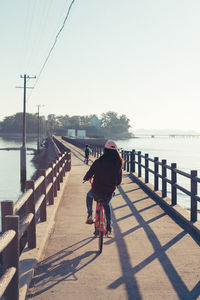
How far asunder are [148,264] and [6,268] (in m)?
2.41

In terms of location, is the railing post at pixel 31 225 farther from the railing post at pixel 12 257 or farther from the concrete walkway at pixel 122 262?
the railing post at pixel 12 257

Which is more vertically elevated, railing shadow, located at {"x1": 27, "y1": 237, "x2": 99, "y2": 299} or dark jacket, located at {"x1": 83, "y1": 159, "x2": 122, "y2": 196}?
dark jacket, located at {"x1": 83, "y1": 159, "x2": 122, "y2": 196}

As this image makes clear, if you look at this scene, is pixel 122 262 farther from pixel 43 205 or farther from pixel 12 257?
pixel 43 205

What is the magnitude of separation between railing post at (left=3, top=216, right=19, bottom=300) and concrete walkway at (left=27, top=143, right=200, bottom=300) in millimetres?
545

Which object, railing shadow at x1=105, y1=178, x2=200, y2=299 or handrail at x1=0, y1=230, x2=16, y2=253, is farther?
railing shadow at x1=105, y1=178, x2=200, y2=299

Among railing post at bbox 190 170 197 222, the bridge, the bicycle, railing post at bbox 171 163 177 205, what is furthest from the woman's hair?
railing post at bbox 171 163 177 205

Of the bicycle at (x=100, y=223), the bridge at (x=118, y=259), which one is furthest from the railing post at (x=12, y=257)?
the bicycle at (x=100, y=223)

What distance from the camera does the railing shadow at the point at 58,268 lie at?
15.9ft

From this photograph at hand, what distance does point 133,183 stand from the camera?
15281 millimetres

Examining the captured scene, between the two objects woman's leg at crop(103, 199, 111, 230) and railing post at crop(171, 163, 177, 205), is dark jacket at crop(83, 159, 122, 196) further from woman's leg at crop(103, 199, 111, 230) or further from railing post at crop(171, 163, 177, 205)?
railing post at crop(171, 163, 177, 205)

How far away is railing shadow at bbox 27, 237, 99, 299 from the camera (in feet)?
15.9

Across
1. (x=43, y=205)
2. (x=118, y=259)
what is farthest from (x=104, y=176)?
(x=43, y=205)

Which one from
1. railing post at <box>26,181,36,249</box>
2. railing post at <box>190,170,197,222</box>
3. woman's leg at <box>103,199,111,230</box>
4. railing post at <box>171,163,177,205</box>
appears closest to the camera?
railing post at <box>26,181,36,249</box>

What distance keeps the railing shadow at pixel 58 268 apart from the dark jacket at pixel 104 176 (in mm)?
1012
